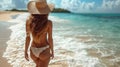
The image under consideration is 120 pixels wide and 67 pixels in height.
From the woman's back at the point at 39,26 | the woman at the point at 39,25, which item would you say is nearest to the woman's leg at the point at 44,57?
the woman at the point at 39,25

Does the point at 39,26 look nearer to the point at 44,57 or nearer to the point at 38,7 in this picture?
the point at 38,7

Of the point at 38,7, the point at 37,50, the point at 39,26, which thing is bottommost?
the point at 37,50

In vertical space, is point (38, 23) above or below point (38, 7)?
below

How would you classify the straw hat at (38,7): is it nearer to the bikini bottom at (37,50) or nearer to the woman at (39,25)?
the woman at (39,25)

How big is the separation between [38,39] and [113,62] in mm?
4449

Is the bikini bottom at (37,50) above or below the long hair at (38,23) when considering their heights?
below

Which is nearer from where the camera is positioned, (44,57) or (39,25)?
(39,25)

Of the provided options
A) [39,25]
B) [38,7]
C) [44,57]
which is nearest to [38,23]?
[39,25]

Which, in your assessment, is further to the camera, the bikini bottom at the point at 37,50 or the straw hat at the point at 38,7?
the bikini bottom at the point at 37,50

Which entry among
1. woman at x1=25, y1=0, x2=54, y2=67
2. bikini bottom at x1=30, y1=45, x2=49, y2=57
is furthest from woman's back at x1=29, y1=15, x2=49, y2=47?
bikini bottom at x1=30, y1=45, x2=49, y2=57

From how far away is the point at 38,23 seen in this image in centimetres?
368

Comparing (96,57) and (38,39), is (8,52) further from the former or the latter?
(38,39)

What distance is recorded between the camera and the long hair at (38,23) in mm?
3686

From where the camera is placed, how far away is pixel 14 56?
7754 millimetres
